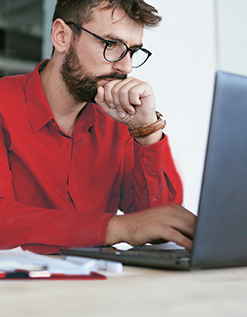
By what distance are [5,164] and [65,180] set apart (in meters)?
0.25

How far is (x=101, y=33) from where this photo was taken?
1.40 m

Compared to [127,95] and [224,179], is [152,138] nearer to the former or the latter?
[127,95]

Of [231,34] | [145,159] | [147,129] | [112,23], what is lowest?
[145,159]

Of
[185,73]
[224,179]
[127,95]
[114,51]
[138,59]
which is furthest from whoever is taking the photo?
[185,73]

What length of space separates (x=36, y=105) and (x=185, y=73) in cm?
150

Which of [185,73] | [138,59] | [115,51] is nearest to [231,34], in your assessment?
[185,73]

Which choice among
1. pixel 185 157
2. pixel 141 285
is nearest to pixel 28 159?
pixel 141 285

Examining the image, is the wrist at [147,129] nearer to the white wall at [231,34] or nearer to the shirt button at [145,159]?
the shirt button at [145,159]

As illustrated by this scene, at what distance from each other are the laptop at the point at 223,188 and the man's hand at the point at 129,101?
2.31 ft

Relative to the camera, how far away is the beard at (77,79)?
1458 mm

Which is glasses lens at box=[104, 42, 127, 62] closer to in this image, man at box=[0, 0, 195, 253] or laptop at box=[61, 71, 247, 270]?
man at box=[0, 0, 195, 253]

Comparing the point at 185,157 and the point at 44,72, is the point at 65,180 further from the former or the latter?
the point at 185,157

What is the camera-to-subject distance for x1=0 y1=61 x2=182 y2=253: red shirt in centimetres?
125

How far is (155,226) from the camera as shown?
2.41ft
